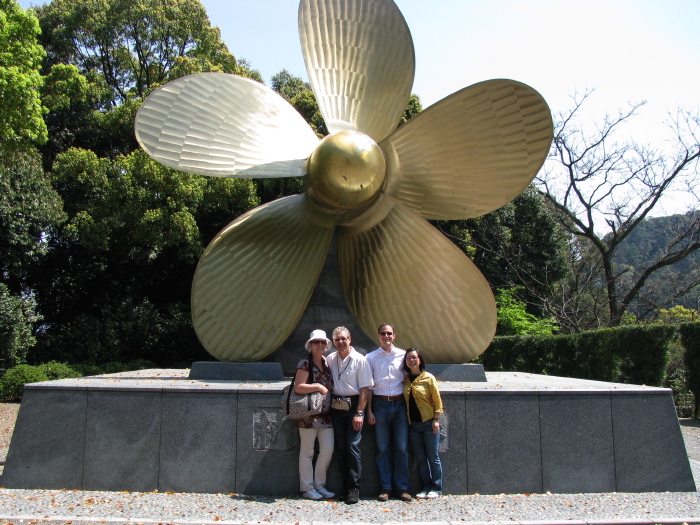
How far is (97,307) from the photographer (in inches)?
704

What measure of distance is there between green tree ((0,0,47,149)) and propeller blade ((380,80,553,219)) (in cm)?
869

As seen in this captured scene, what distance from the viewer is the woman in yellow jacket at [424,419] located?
190 inches

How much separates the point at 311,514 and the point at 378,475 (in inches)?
31.1

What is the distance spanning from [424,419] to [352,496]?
2.61ft

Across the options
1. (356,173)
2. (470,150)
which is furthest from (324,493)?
(470,150)

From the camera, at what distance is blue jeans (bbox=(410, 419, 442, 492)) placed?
16.1ft

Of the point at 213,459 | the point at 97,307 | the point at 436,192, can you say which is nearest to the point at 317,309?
the point at 436,192

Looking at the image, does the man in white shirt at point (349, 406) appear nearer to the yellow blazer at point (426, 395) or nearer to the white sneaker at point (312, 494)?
the white sneaker at point (312, 494)

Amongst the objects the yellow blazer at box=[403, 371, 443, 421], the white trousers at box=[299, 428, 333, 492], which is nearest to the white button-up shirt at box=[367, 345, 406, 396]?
the yellow blazer at box=[403, 371, 443, 421]

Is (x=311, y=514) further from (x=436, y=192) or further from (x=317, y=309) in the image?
(x=436, y=192)

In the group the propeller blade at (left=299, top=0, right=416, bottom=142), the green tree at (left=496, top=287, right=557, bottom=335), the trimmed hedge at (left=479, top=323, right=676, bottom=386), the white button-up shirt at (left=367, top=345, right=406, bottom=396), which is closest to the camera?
the white button-up shirt at (left=367, top=345, right=406, bottom=396)

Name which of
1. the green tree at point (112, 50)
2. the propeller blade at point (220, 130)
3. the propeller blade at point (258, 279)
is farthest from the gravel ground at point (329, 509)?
the green tree at point (112, 50)

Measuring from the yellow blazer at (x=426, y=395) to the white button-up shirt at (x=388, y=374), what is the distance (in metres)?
0.11

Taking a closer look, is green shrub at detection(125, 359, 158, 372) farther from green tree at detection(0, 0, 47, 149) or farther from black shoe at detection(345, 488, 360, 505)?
black shoe at detection(345, 488, 360, 505)
